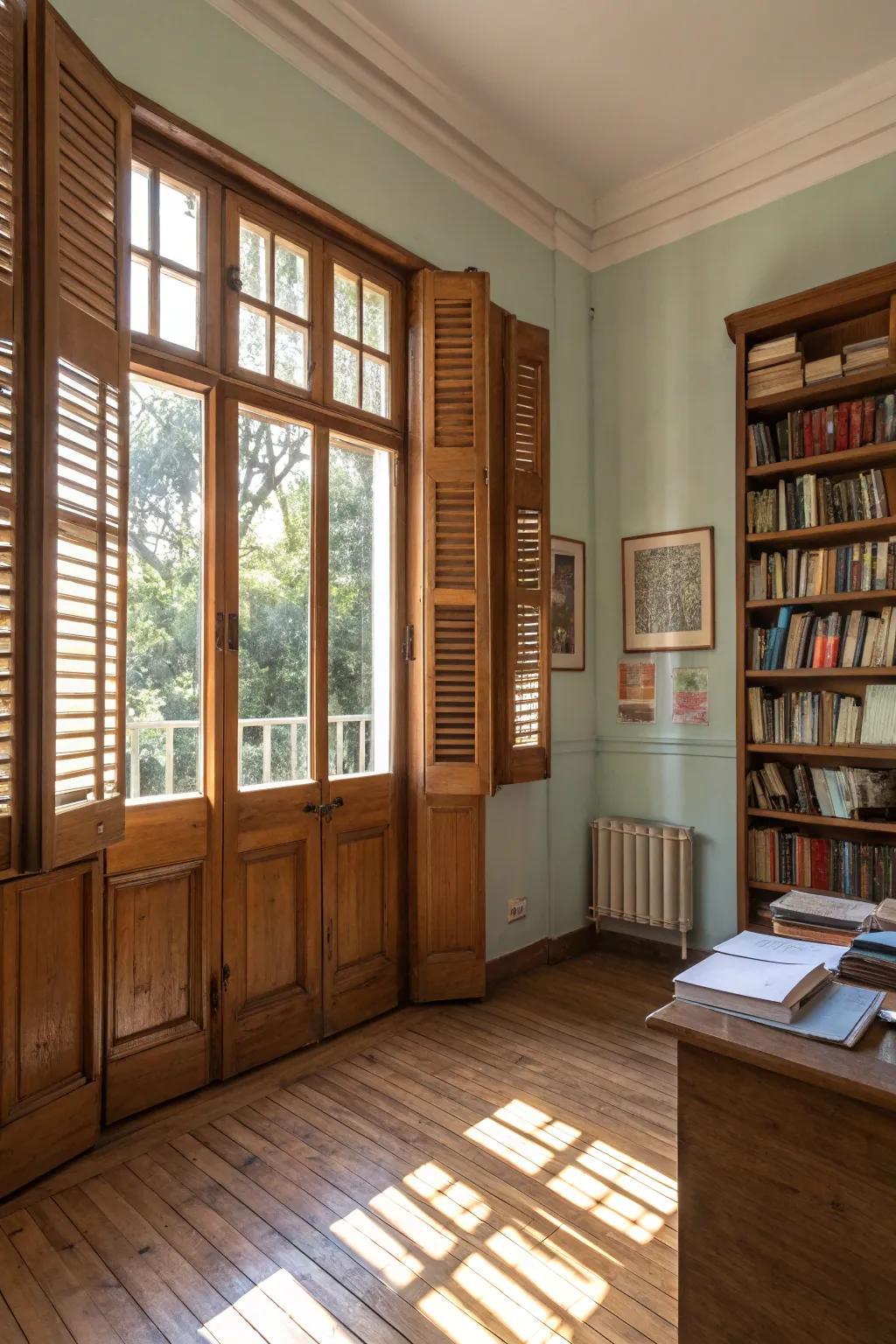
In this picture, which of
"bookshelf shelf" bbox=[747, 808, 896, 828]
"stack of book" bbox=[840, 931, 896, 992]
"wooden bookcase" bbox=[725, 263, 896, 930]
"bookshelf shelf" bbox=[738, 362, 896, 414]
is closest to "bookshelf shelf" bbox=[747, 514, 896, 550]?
"wooden bookcase" bbox=[725, 263, 896, 930]

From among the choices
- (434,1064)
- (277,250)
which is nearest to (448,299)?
(277,250)

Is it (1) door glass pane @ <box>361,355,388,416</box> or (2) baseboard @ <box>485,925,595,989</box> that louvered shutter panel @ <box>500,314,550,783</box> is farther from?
(2) baseboard @ <box>485,925,595,989</box>

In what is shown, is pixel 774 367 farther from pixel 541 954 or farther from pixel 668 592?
pixel 541 954

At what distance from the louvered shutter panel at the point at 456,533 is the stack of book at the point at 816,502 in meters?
1.22

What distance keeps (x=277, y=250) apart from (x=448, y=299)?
0.73 metres

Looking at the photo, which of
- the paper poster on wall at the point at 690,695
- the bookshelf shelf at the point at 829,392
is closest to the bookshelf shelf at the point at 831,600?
the paper poster on wall at the point at 690,695

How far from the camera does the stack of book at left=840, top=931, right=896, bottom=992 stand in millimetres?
1513

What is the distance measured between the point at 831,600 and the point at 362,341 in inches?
86.0

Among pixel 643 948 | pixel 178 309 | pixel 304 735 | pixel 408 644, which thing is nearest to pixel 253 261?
pixel 178 309

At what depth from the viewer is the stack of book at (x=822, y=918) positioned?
1.87 m

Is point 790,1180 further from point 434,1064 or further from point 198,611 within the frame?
point 198,611

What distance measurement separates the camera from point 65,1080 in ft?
7.45

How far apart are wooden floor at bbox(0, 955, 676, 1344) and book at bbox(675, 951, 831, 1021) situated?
82cm

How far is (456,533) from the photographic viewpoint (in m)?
3.37
